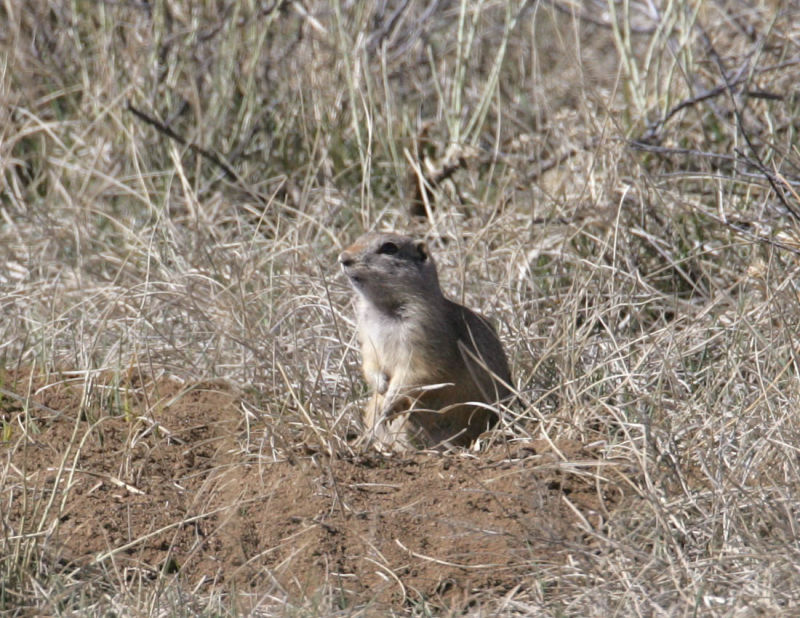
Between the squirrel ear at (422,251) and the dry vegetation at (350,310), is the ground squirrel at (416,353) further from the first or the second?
the dry vegetation at (350,310)

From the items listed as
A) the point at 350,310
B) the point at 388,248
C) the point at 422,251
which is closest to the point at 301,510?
the point at 388,248

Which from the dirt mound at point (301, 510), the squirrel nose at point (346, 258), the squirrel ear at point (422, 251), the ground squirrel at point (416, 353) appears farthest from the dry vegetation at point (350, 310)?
the squirrel ear at point (422, 251)

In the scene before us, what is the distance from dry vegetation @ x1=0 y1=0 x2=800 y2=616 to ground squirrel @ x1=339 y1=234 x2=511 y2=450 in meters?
0.17

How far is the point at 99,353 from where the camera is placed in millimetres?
4746

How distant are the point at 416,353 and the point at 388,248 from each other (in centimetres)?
40

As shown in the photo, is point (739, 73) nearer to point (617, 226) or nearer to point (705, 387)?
point (617, 226)

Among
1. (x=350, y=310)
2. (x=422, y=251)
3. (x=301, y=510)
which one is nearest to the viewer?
(x=301, y=510)

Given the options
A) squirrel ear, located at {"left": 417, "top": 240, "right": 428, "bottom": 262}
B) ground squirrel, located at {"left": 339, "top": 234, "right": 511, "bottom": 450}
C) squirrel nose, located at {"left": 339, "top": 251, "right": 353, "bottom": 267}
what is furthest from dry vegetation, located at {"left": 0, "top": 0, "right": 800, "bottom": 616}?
squirrel ear, located at {"left": 417, "top": 240, "right": 428, "bottom": 262}

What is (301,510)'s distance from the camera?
3418 millimetres

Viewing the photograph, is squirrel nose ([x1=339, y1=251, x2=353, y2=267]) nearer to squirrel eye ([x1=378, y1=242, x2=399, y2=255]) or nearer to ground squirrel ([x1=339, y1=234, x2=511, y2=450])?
ground squirrel ([x1=339, y1=234, x2=511, y2=450])

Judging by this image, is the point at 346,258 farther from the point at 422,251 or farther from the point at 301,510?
the point at 301,510

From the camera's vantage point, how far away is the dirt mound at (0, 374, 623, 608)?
313 centimetres

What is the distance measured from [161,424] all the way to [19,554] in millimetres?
1085

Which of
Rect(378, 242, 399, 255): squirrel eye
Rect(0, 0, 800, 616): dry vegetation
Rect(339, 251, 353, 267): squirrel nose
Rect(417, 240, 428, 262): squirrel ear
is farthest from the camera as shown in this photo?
Rect(417, 240, 428, 262): squirrel ear
